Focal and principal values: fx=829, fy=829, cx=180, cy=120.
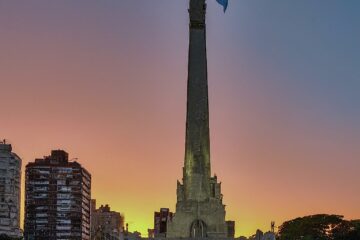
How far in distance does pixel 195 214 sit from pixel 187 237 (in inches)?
112

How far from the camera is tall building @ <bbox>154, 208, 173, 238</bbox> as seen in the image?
8199 centimetres

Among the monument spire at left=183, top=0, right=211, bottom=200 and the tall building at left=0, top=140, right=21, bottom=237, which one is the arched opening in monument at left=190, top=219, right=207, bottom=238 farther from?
the tall building at left=0, top=140, right=21, bottom=237

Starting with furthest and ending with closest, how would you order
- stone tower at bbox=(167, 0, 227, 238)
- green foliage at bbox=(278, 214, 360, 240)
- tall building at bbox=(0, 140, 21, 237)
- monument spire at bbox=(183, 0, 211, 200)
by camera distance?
1. tall building at bbox=(0, 140, 21, 237)
2. green foliage at bbox=(278, 214, 360, 240)
3. monument spire at bbox=(183, 0, 211, 200)
4. stone tower at bbox=(167, 0, 227, 238)

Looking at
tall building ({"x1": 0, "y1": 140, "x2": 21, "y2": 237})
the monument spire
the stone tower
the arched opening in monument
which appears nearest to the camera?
the arched opening in monument

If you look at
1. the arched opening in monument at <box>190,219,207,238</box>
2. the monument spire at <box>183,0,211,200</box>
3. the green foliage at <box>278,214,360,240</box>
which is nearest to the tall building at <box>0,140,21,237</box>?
the green foliage at <box>278,214,360,240</box>

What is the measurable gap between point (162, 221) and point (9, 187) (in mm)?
107006

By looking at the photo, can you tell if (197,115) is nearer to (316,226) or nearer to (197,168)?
(197,168)

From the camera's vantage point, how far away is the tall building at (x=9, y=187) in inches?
7180

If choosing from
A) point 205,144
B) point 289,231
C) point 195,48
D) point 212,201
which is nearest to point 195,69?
point 195,48

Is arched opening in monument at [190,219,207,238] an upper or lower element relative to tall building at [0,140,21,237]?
lower

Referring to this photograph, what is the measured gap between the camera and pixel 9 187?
623 feet

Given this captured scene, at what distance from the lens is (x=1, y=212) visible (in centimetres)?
18150

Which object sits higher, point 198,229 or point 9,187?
point 9,187

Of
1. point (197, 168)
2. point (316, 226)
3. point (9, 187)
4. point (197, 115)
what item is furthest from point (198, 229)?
point (9, 187)
